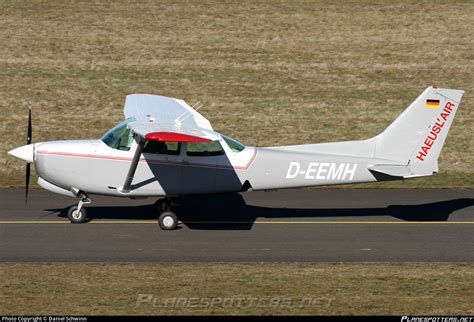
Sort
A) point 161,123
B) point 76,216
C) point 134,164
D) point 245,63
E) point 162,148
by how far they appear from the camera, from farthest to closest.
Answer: point 245,63 → point 76,216 → point 162,148 → point 134,164 → point 161,123

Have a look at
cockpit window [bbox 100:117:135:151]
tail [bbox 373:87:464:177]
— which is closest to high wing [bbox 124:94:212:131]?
cockpit window [bbox 100:117:135:151]

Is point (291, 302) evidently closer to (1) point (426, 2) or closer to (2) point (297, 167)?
(2) point (297, 167)

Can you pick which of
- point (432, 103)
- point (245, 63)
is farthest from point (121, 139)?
point (245, 63)

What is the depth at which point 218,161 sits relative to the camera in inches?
717

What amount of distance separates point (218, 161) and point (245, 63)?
1332cm

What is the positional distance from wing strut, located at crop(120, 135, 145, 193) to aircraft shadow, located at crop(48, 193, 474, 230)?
1449mm

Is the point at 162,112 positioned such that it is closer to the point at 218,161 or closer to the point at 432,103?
the point at 218,161

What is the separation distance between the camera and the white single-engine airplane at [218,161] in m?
18.1

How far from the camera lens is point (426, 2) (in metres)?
35.7

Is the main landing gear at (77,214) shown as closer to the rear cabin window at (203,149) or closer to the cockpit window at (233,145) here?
the rear cabin window at (203,149)

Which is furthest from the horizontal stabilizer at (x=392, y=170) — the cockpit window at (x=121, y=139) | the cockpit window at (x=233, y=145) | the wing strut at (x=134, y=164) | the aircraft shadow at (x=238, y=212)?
the cockpit window at (x=121, y=139)

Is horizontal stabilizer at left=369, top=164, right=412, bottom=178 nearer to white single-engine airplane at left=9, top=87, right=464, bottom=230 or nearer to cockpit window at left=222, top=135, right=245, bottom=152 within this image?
white single-engine airplane at left=9, top=87, right=464, bottom=230

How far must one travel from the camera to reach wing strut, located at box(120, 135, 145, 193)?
17.6 m

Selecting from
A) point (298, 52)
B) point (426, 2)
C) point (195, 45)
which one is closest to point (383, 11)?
point (426, 2)
